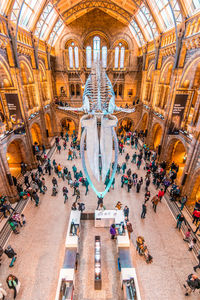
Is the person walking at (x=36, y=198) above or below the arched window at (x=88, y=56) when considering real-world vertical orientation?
below

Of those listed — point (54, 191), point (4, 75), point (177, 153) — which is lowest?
point (54, 191)

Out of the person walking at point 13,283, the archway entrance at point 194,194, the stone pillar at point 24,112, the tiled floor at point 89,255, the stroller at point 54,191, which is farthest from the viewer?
the stone pillar at point 24,112

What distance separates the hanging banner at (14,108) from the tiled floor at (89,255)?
614 cm

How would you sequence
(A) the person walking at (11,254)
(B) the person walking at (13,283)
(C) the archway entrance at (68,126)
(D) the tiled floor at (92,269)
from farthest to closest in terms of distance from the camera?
(C) the archway entrance at (68,126), (A) the person walking at (11,254), (D) the tiled floor at (92,269), (B) the person walking at (13,283)

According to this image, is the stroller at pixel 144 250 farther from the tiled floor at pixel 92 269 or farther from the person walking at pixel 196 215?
the person walking at pixel 196 215

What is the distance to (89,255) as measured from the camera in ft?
25.8

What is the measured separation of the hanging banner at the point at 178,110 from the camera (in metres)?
11.7

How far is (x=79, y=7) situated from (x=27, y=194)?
855 inches

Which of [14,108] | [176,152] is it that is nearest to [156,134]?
[176,152]

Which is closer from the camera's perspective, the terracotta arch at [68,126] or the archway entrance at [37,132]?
the archway entrance at [37,132]

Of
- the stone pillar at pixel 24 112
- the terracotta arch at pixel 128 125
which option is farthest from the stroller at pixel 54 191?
the terracotta arch at pixel 128 125

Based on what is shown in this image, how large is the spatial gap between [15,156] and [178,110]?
47.3 feet

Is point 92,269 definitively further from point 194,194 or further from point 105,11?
point 105,11

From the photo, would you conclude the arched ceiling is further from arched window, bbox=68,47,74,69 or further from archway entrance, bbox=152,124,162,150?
archway entrance, bbox=152,124,162,150
